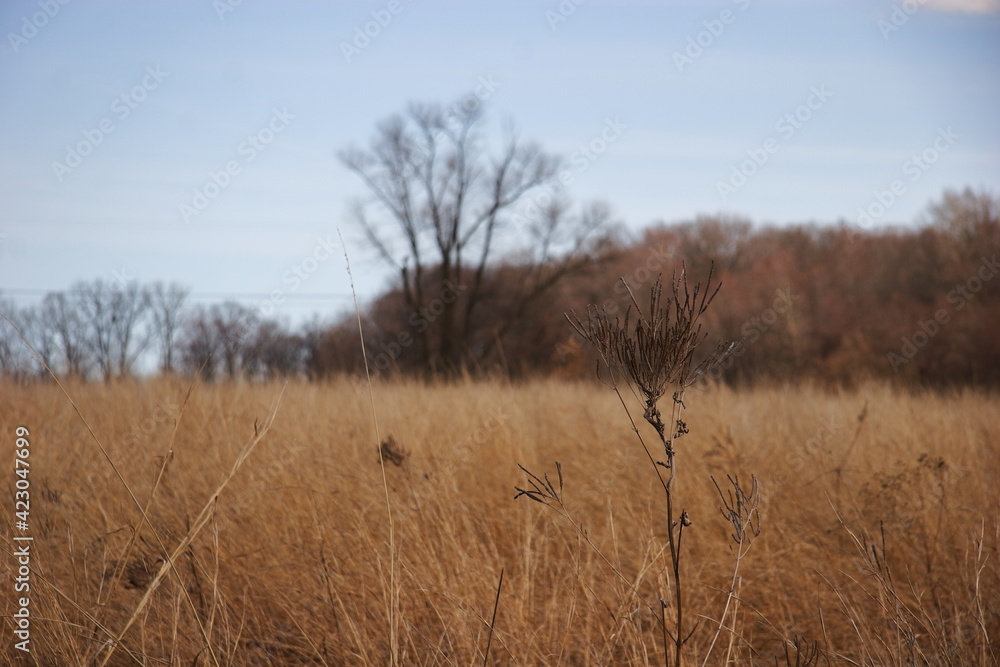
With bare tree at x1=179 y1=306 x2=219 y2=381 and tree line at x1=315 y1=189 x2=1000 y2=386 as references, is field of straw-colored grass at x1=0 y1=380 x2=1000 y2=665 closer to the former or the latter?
bare tree at x1=179 y1=306 x2=219 y2=381

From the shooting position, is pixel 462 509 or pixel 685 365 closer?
pixel 685 365

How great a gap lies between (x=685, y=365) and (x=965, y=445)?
4539mm

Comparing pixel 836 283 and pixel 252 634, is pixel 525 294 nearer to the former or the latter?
pixel 836 283

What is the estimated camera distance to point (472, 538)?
289cm

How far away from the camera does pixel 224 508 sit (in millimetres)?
3201

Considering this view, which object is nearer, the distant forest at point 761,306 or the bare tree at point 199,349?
the bare tree at point 199,349

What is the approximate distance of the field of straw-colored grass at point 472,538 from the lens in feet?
7.34

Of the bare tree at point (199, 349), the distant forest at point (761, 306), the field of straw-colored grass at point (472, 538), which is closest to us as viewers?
the field of straw-colored grass at point (472, 538)

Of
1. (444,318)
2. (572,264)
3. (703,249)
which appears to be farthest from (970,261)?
(444,318)

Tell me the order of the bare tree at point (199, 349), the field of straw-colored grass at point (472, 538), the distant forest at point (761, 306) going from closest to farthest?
the field of straw-colored grass at point (472, 538)
the bare tree at point (199, 349)
the distant forest at point (761, 306)

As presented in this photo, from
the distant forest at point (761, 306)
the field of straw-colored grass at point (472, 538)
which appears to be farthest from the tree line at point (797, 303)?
the field of straw-colored grass at point (472, 538)

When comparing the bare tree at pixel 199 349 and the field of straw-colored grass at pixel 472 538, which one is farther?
the bare tree at pixel 199 349

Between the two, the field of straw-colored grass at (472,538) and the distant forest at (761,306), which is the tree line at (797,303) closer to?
the distant forest at (761,306)

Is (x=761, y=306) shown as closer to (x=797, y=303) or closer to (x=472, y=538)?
(x=797, y=303)
